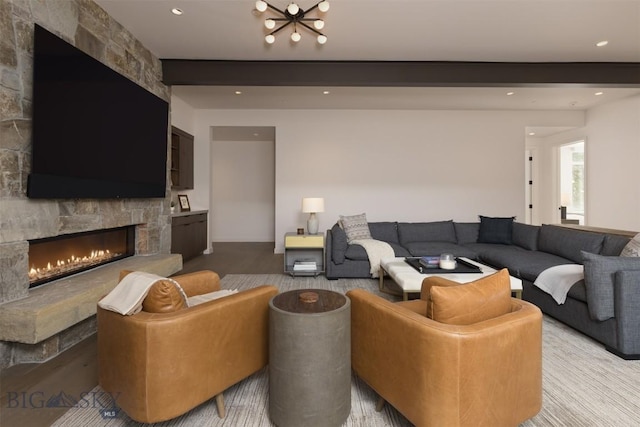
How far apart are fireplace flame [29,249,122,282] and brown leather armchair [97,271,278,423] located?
137 centimetres

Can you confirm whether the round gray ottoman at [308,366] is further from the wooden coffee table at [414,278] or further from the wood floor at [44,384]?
the wooden coffee table at [414,278]

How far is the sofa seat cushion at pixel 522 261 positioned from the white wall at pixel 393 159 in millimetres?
2104

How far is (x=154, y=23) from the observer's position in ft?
10.2

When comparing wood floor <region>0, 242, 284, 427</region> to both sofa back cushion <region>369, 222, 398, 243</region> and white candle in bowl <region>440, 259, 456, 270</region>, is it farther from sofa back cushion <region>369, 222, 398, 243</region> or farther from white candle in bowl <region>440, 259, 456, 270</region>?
sofa back cushion <region>369, 222, 398, 243</region>

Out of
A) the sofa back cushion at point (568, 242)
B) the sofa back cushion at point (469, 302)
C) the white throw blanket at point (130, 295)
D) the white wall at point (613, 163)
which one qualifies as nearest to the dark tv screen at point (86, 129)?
the white throw blanket at point (130, 295)

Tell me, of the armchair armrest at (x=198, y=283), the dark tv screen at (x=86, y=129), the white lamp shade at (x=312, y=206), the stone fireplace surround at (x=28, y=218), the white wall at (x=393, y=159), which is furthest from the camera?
the white wall at (x=393, y=159)

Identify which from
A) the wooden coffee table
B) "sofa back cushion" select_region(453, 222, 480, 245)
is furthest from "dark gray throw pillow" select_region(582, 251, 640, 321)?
"sofa back cushion" select_region(453, 222, 480, 245)

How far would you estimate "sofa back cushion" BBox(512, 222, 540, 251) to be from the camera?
4.21m

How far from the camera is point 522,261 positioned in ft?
11.2

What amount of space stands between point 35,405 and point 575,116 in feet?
27.6

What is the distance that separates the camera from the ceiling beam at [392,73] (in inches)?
154

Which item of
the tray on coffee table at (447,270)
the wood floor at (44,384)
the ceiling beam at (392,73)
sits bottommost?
the wood floor at (44,384)

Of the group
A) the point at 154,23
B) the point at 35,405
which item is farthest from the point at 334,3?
the point at 35,405

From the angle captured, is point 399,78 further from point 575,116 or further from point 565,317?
point 575,116
